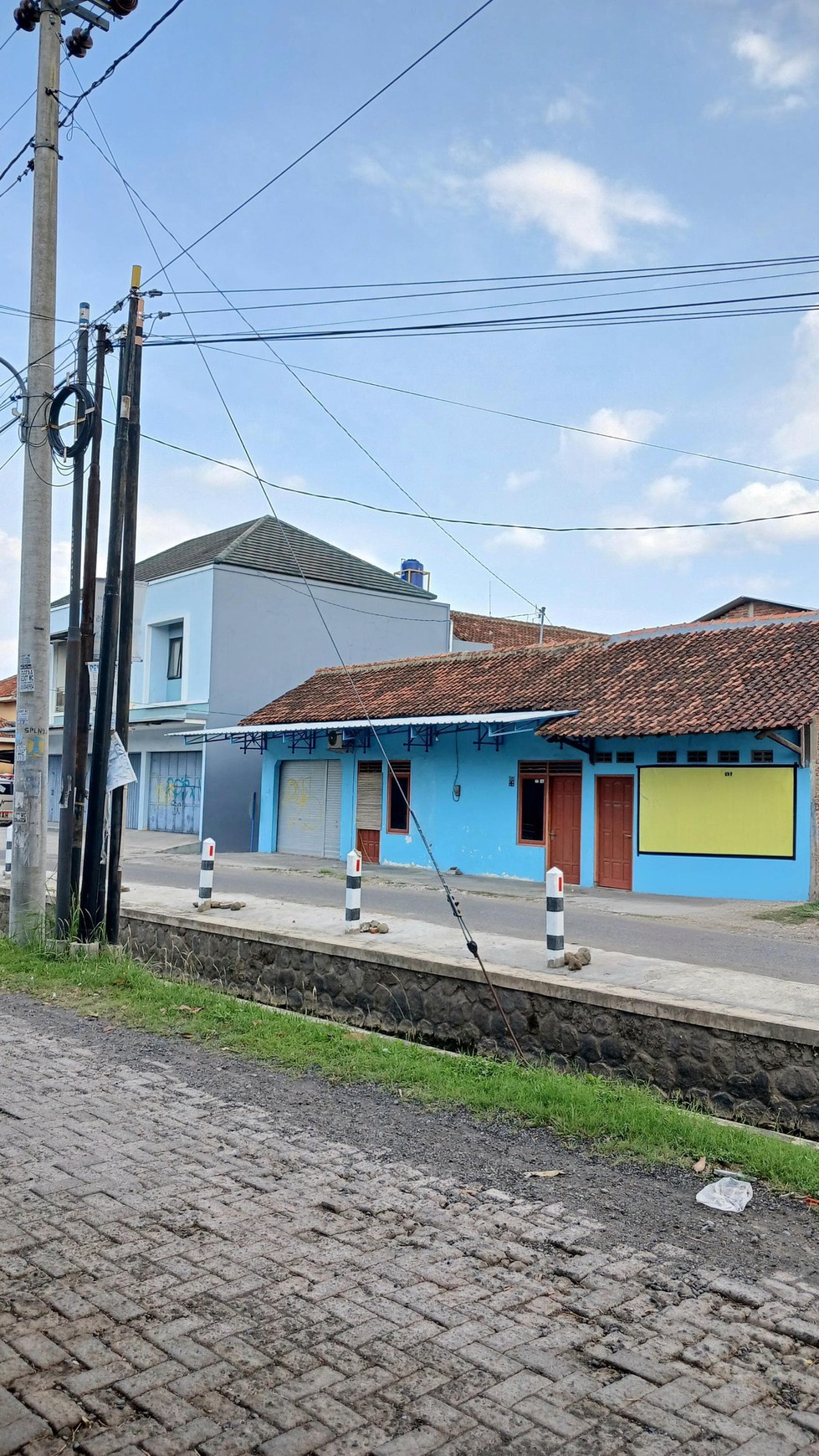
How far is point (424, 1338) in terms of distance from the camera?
3623 millimetres

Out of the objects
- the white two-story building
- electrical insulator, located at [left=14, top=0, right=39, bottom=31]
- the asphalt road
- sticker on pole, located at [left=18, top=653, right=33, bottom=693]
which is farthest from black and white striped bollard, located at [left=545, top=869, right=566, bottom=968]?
the white two-story building

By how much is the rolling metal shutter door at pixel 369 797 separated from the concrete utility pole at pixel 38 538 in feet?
48.0

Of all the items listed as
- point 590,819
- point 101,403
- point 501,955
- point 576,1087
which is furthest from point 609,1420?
point 590,819

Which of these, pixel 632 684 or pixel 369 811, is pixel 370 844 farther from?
pixel 632 684

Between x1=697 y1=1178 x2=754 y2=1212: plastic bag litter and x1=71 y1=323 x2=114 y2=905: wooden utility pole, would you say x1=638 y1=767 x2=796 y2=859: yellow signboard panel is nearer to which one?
x1=71 y1=323 x2=114 y2=905: wooden utility pole

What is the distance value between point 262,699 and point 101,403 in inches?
793

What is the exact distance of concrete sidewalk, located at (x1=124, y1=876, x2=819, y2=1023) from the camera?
789 cm

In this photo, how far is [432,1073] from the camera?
6941 millimetres

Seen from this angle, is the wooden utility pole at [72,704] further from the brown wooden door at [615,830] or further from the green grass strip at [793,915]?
the brown wooden door at [615,830]

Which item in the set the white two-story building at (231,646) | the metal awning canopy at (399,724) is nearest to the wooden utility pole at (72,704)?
the metal awning canopy at (399,724)

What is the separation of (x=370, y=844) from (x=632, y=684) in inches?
306

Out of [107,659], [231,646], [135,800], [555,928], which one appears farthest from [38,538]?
[135,800]

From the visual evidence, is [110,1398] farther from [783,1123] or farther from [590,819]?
[590,819]

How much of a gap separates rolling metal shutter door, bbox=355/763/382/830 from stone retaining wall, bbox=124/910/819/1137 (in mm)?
14665
